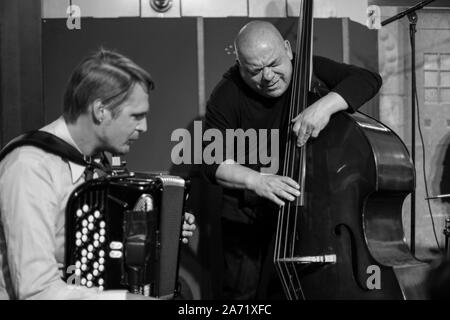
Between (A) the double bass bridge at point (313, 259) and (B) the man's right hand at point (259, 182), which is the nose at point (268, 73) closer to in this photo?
(B) the man's right hand at point (259, 182)

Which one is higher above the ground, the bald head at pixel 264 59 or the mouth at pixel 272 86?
the bald head at pixel 264 59

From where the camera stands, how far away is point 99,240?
1.77m

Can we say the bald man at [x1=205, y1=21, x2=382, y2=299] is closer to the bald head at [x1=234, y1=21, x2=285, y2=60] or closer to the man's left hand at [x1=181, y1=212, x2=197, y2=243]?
the bald head at [x1=234, y1=21, x2=285, y2=60]

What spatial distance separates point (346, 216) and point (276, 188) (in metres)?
0.27

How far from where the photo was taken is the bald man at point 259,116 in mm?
2314

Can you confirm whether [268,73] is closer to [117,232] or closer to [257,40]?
[257,40]

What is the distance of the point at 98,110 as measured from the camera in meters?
1.90

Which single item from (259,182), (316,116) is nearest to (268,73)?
(316,116)

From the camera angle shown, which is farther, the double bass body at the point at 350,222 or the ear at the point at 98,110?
the double bass body at the point at 350,222

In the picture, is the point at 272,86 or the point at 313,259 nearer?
the point at 313,259

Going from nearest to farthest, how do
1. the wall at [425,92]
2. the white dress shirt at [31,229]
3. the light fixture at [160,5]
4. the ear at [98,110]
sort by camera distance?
the white dress shirt at [31,229] < the ear at [98,110] < the light fixture at [160,5] < the wall at [425,92]

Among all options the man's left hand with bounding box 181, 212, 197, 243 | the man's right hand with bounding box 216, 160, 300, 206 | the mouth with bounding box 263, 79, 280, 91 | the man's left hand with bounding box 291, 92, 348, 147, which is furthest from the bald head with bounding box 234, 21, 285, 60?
the man's left hand with bounding box 181, 212, 197, 243

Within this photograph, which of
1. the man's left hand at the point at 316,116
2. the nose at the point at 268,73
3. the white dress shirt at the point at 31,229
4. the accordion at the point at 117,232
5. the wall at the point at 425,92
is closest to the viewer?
the white dress shirt at the point at 31,229

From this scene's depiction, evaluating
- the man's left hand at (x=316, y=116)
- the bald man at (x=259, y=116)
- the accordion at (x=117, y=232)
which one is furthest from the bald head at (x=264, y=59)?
the accordion at (x=117, y=232)
